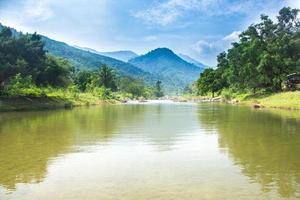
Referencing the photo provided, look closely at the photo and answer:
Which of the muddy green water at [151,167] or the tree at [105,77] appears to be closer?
the muddy green water at [151,167]

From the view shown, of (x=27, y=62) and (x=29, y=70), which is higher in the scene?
(x=27, y=62)

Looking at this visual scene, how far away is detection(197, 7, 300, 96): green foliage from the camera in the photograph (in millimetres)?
73375

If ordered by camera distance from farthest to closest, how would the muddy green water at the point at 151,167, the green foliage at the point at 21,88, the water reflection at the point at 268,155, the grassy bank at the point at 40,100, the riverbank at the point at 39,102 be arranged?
the green foliage at the point at 21,88, the grassy bank at the point at 40,100, the riverbank at the point at 39,102, the water reflection at the point at 268,155, the muddy green water at the point at 151,167

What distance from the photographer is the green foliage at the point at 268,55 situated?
241 ft

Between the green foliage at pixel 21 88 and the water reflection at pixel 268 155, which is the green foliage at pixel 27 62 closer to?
the green foliage at pixel 21 88

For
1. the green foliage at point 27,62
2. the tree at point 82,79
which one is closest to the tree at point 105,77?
the tree at point 82,79

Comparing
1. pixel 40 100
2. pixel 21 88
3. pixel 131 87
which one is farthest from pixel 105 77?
pixel 21 88

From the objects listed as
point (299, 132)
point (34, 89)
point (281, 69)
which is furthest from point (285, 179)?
point (281, 69)

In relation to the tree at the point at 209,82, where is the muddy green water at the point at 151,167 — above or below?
below

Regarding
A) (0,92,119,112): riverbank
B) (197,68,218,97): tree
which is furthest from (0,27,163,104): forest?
(197,68,218,97): tree

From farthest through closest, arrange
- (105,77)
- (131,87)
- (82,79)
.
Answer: (131,87) → (82,79) → (105,77)

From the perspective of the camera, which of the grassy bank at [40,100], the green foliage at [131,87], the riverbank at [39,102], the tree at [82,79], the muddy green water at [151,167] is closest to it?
the muddy green water at [151,167]

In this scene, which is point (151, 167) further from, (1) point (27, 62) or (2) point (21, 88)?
(1) point (27, 62)

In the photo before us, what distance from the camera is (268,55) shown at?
2854 inches
